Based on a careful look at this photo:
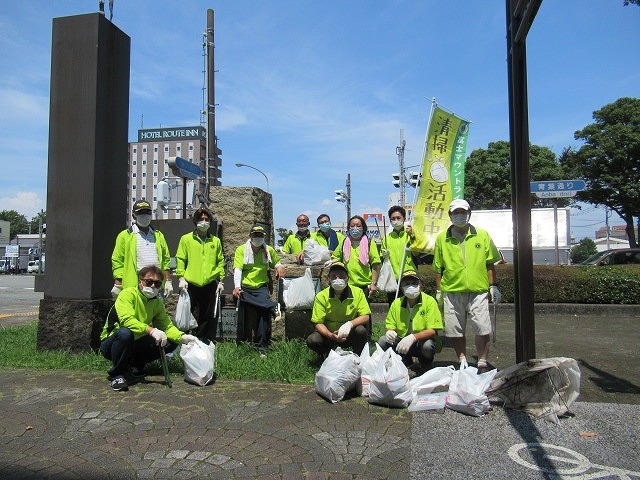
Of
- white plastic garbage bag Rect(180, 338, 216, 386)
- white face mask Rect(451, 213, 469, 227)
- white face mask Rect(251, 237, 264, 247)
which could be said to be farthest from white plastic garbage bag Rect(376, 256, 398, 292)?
white plastic garbage bag Rect(180, 338, 216, 386)

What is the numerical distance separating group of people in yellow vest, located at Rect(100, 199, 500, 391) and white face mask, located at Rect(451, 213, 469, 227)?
0.4 inches

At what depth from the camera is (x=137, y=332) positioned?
473 cm

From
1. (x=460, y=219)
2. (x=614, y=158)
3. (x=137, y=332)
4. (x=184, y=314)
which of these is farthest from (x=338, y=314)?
(x=614, y=158)

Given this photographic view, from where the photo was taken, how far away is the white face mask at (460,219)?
5.18 m

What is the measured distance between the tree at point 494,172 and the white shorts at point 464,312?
117 ft

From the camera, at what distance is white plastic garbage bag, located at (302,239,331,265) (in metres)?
6.43

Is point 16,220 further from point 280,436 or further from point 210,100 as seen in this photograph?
point 280,436

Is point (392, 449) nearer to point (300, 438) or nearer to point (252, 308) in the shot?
point (300, 438)

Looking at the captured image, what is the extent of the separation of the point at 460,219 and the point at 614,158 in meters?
26.1

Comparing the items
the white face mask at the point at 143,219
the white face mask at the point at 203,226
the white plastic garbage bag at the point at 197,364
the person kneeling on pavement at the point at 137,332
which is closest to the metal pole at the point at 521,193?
the white plastic garbage bag at the point at 197,364

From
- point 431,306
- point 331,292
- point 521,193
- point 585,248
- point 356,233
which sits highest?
point 585,248

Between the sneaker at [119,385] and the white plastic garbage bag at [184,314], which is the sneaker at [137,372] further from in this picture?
the white plastic garbage bag at [184,314]

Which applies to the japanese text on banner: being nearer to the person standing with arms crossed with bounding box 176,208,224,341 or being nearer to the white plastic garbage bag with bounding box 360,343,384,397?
the white plastic garbage bag with bounding box 360,343,384,397

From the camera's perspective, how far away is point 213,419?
3875 mm
